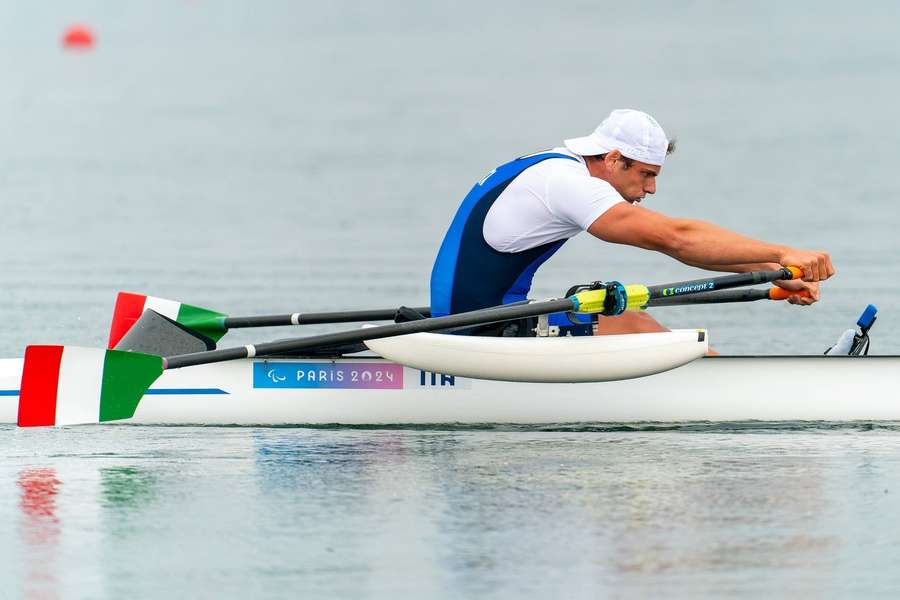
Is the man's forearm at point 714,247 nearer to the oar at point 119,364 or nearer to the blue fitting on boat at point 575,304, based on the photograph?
the oar at point 119,364

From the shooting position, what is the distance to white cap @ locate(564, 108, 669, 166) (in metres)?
7.94

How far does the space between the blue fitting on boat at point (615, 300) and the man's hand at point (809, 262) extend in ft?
2.24

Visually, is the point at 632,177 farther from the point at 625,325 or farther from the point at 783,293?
the point at 783,293

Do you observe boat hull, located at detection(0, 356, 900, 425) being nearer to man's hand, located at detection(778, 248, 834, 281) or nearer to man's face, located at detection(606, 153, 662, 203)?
man's hand, located at detection(778, 248, 834, 281)

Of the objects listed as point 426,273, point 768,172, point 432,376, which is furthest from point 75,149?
point 432,376

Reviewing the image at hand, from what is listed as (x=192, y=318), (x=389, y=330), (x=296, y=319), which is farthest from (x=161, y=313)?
(x=389, y=330)

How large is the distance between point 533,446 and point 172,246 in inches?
522

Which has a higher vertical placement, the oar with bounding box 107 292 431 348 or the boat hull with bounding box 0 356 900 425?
the oar with bounding box 107 292 431 348

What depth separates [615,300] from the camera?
25.6 ft

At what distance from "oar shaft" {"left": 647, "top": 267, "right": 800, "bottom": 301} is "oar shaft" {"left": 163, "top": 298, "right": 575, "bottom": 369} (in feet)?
1.68

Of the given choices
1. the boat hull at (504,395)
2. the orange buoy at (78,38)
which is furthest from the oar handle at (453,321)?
the orange buoy at (78,38)

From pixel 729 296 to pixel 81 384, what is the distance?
3142 millimetres

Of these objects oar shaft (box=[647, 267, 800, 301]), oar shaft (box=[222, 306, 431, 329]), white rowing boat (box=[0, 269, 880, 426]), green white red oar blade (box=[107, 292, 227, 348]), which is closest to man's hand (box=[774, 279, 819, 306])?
oar shaft (box=[647, 267, 800, 301])

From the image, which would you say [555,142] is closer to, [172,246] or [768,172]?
[768,172]
